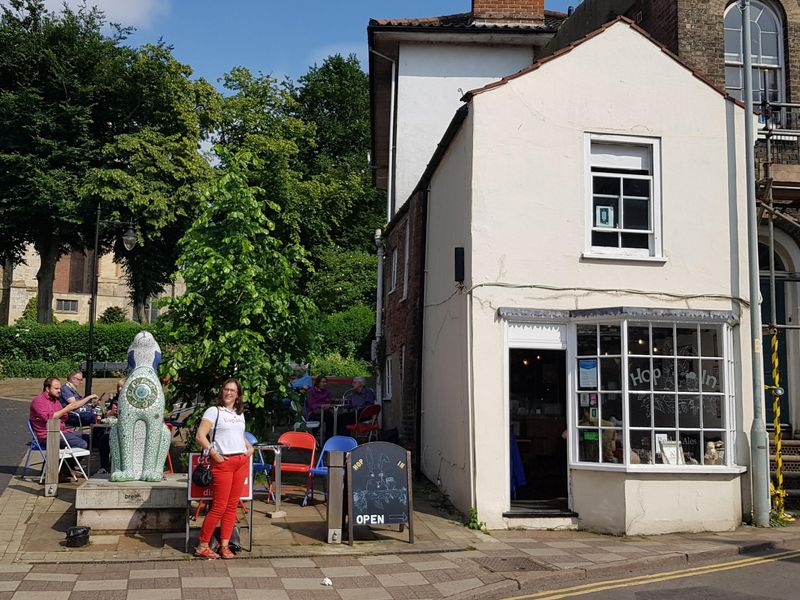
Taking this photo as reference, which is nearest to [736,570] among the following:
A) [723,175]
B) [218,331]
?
[723,175]

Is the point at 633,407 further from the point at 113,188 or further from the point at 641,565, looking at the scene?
the point at 113,188

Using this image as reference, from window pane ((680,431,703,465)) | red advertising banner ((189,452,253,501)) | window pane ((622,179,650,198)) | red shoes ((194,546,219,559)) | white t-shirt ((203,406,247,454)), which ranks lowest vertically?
red shoes ((194,546,219,559))

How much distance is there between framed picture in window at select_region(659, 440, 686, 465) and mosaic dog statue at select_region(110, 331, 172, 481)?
6701 millimetres

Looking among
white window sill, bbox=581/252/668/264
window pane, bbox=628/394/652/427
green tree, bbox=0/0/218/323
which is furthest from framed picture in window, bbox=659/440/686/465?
green tree, bbox=0/0/218/323

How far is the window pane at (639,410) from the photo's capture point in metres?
11.2

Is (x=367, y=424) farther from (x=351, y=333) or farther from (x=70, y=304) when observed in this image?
(x=70, y=304)

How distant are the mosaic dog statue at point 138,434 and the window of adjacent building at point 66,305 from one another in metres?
52.1

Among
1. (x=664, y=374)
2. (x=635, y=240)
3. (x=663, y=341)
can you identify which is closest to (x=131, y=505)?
(x=664, y=374)

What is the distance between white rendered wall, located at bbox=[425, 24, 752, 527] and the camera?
443 inches

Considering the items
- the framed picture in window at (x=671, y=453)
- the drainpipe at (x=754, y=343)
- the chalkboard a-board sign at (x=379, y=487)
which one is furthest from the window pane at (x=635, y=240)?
the chalkboard a-board sign at (x=379, y=487)

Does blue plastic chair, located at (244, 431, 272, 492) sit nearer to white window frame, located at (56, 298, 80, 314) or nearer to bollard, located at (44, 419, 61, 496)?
bollard, located at (44, 419, 61, 496)

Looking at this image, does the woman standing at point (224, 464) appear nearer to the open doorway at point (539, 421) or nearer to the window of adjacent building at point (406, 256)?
the open doorway at point (539, 421)

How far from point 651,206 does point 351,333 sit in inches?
952

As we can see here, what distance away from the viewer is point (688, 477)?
11.1 metres
